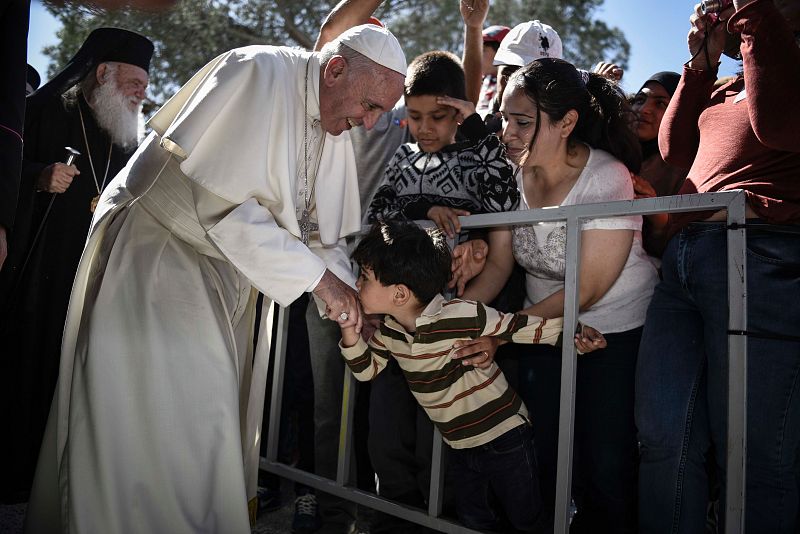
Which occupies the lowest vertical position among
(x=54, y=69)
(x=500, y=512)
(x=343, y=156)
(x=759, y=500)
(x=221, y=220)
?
(x=500, y=512)

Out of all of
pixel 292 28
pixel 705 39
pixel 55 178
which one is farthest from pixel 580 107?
pixel 292 28

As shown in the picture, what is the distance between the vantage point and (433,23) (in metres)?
16.6

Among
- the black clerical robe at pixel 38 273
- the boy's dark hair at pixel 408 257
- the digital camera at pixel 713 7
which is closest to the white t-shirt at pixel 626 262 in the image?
the boy's dark hair at pixel 408 257

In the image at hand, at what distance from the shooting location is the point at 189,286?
2711mm

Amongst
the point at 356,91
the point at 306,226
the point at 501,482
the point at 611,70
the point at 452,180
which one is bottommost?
the point at 501,482

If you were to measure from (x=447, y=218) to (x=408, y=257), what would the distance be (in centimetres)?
37

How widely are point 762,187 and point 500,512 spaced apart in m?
1.60

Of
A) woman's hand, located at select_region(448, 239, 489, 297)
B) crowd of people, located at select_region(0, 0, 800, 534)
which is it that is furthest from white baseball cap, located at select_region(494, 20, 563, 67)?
woman's hand, located at select_region(448, 239, 489, 297)

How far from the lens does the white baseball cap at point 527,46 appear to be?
12.6 ft

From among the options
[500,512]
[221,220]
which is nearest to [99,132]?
[221,220]

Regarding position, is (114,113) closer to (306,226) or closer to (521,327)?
(306,226)

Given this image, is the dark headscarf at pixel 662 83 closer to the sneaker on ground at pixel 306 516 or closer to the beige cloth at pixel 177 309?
the beige cloth at pixel 177 309

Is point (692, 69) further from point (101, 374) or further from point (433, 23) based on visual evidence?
point (433, 23)

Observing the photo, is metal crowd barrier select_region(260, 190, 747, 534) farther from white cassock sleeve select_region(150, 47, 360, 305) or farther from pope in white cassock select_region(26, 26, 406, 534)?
white cassock sleeve select_region(150, 47, 360, 305)
